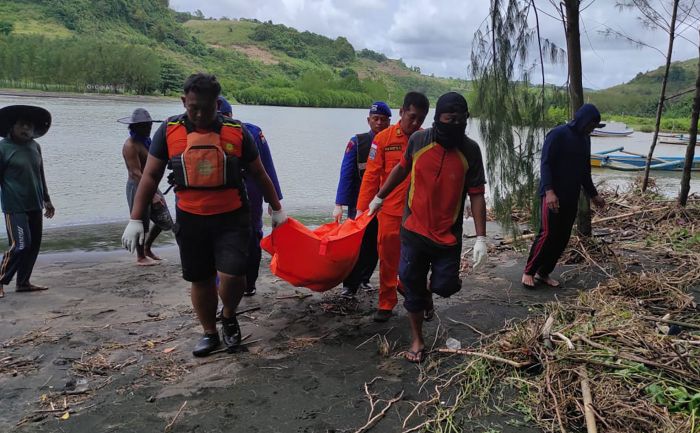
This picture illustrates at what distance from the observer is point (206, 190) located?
3281mm

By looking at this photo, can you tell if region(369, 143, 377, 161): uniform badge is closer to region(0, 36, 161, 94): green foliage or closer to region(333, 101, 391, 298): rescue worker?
region(333, 101, 391, 298): rescue worker

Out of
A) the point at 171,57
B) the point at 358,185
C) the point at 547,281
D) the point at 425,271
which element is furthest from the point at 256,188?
the point at 171,57

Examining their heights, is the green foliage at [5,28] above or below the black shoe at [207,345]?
above

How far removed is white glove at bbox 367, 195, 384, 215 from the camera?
4.08 metres

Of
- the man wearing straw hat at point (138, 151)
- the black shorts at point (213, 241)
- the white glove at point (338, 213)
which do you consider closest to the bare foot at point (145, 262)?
the man wearing straw hat at point (138, 151)

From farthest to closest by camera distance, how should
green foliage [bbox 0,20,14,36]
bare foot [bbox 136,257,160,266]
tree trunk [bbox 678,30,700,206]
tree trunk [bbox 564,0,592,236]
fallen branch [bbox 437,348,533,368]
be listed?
green foliage [bbox 0,20,14,36]
tree trunk [bbox 678,30,700,206]
bare foot [bbox 136,257,160,266]
tree trunk [bbox 564,0,592,236]
fallen branch [bbox 437,348,533,368]

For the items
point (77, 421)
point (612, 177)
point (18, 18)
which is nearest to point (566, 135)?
point (77, 421)

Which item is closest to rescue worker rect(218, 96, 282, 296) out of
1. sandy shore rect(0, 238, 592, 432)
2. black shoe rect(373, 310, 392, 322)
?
sandy shore rect(0, 238, 592, 432)

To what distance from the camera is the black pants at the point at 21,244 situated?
16.8ft

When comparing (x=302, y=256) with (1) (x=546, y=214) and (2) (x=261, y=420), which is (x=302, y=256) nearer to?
(2) (x=261, y=420)

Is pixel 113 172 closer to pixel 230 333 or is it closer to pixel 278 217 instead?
pixel 278 217

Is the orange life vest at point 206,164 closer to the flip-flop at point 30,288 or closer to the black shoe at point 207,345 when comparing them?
the black shoe at point 207,345

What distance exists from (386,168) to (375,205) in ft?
1.28

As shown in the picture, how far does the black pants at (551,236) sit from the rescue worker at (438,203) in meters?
1.83
